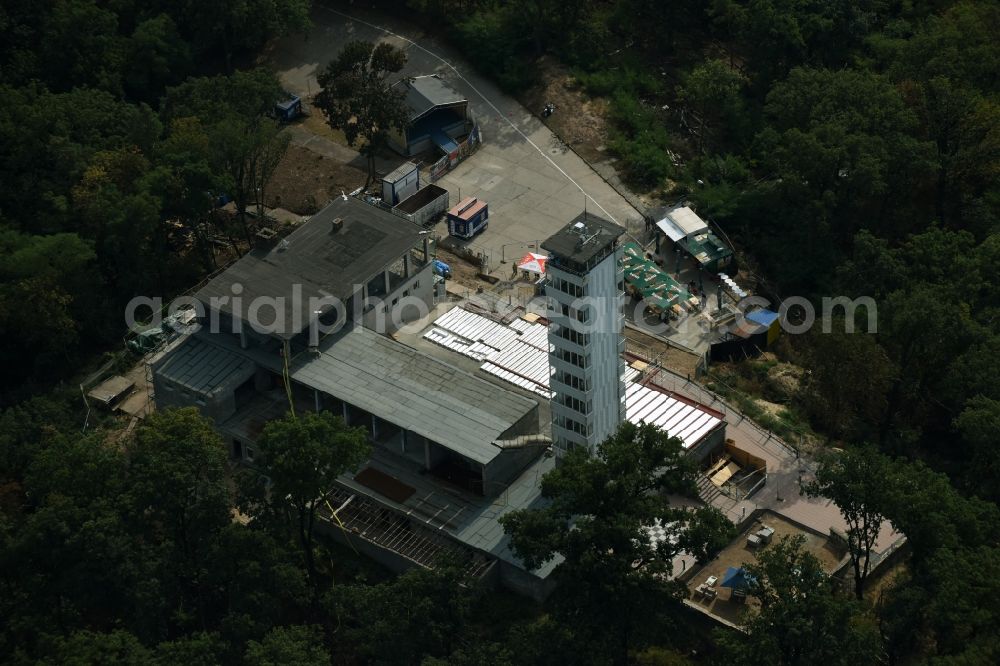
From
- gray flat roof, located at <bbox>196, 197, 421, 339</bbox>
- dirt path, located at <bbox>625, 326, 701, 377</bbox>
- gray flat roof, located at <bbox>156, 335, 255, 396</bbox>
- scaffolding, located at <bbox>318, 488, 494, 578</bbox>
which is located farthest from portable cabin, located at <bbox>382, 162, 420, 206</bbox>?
scaffolding, located at <bbox>318, 488, 494, 578</bbox>

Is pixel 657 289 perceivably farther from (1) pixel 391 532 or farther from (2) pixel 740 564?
(1) pixel 391 532

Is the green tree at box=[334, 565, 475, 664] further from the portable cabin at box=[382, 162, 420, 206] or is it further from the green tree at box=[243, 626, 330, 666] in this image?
the portable cabin at box=[382, 162, 420, 206]

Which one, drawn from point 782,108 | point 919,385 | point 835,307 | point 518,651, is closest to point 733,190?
point 782,108

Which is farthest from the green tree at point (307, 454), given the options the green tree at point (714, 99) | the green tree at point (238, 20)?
the green tree at point (238, 20)

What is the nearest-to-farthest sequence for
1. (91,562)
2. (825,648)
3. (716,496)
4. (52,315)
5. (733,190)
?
(825,648)
(91,562)
(716,496)
(52,315)
(733,190)

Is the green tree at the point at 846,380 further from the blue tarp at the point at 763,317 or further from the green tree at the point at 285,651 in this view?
the green tree at the point at 285,651

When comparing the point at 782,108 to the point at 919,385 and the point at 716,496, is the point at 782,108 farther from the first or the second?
the point at 716,496
